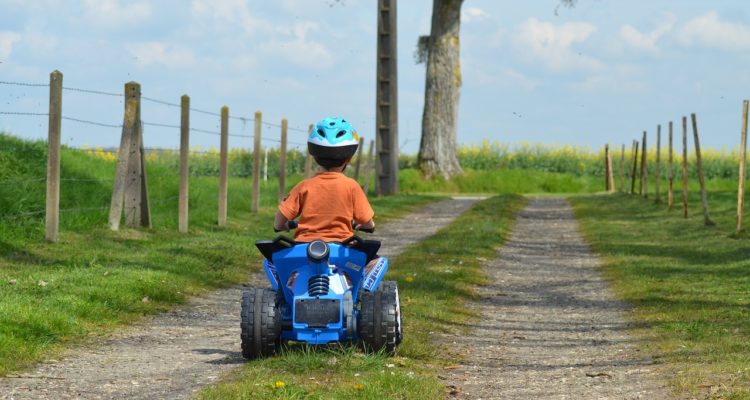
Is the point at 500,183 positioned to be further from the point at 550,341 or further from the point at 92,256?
the point at 550,341

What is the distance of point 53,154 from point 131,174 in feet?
8.70

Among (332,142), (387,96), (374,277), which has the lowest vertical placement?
(374,277)

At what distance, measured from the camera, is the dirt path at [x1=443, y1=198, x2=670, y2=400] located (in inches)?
332

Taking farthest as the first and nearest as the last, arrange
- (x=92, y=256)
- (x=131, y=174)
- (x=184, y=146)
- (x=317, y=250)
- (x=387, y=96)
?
(x=387, y=96), (x=184, y=146), (x=131, y=174), (x=92, y=256), (x=317, y=250)

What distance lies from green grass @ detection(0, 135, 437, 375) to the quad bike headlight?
91.3 inches

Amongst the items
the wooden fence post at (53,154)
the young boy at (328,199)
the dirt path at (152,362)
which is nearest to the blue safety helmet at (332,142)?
the young boy at (328,199)

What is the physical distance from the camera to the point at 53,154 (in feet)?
53.9

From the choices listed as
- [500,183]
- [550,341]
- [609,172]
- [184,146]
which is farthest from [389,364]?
[609,172]

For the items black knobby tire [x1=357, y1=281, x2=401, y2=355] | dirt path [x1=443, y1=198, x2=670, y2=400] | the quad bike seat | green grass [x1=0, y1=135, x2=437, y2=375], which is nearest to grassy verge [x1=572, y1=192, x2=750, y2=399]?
dirt path [x1=443, y1=198, x2=670, y2=400]

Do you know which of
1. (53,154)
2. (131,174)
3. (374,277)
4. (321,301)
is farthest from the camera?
(131,174)

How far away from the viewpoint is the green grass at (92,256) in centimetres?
1053

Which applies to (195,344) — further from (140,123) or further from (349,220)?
(140,123)

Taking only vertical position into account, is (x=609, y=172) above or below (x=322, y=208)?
above

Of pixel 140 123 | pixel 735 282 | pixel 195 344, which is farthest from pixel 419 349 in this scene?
pixel 140 123
